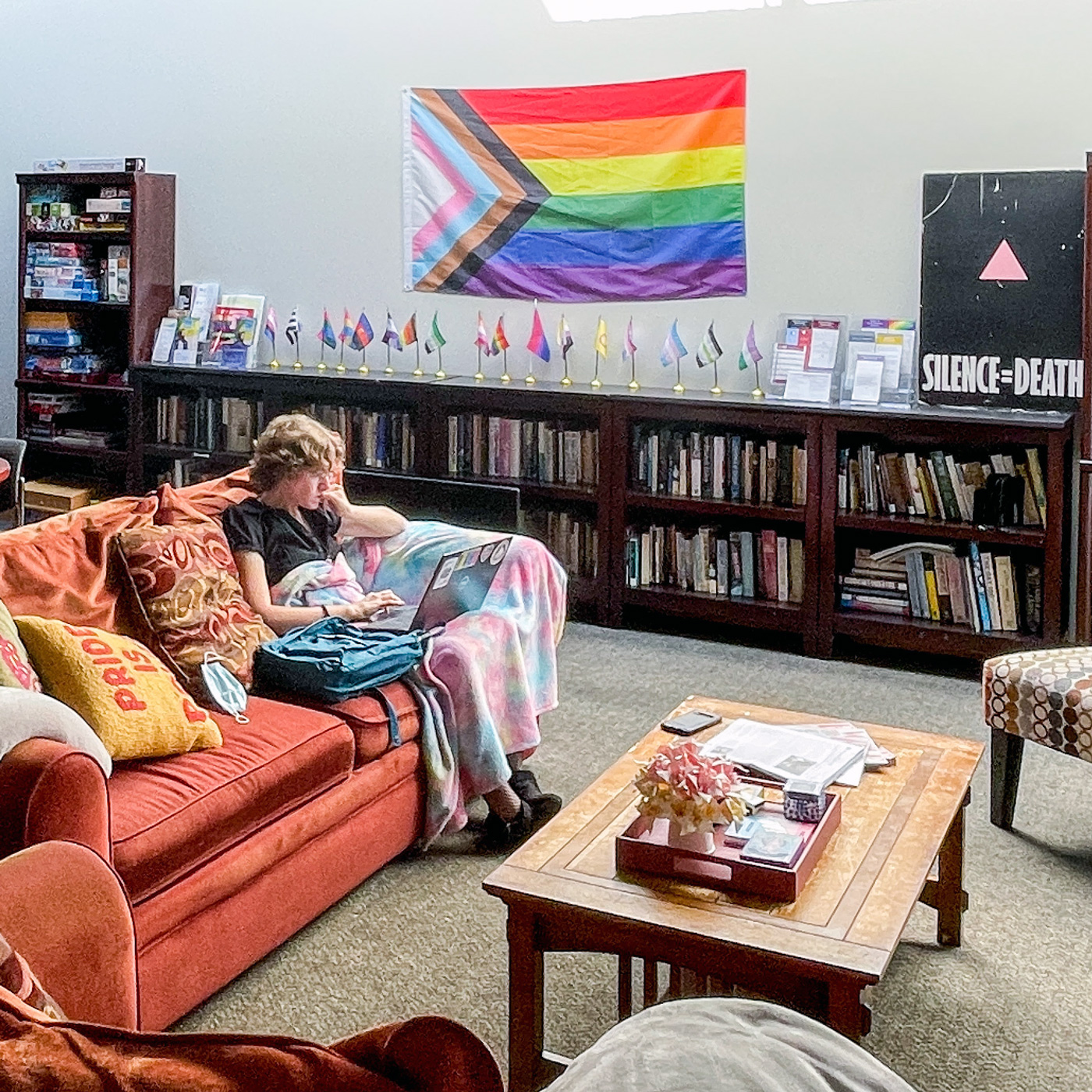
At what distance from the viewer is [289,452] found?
3.38 metres

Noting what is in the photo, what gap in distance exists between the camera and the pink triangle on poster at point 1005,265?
4.56 metres

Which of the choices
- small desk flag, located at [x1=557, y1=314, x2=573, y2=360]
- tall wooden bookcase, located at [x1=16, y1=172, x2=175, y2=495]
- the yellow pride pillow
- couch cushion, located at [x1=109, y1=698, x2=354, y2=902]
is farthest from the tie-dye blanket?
tall wooden bookcase, located at [x1=16, y1=172, x2=175, y2=495]

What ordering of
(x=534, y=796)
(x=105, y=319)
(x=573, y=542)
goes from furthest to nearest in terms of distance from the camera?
(x=105, y=319), (x=573, y=542), (x=534, y=796)

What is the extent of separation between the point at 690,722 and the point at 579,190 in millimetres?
3158

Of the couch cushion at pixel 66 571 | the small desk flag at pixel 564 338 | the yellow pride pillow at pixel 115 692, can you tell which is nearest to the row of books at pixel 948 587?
the small desk flag at pixel 564 338

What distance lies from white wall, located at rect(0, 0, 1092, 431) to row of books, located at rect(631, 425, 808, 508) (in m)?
0.38

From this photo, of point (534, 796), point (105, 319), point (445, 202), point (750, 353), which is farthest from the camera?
point (105, 319)

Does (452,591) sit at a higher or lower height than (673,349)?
lower

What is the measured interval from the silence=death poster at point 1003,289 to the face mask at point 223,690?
2796 millimetres

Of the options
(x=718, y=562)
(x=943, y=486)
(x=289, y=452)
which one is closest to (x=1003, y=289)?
(x=943, y=486)

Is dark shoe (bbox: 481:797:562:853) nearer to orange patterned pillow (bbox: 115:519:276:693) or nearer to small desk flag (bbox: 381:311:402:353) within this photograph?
orange patterned pillow (bbox: 115:519:276:693)

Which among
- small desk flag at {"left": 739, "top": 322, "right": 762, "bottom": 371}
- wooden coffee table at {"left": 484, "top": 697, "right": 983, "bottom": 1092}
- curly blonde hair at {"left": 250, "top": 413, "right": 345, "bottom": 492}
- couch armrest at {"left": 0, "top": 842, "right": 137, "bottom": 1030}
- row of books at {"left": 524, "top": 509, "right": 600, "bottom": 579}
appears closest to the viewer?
couch armrest at {"left": 0, "top": 842, "right": 137, "bottom": 1030}

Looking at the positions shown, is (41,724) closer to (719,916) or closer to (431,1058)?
(719,916)

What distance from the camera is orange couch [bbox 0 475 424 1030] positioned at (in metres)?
2.13
